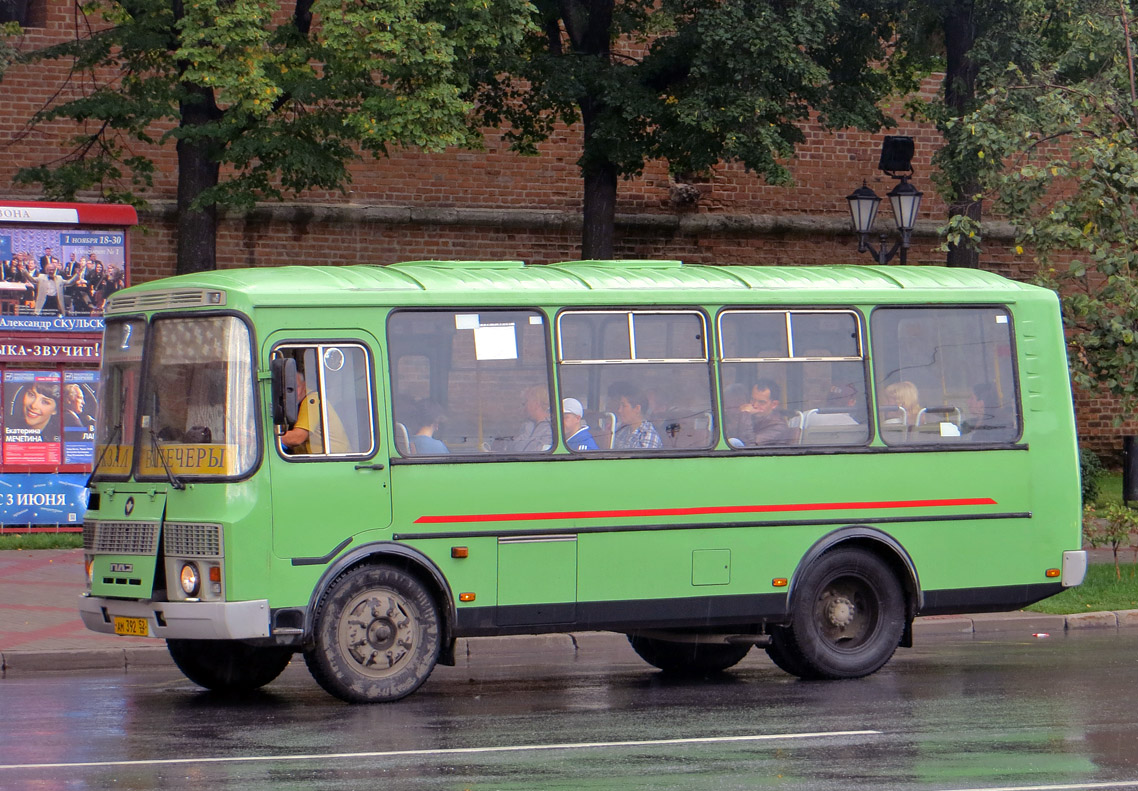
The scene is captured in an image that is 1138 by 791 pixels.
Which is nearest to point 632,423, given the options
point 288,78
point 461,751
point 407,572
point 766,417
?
point 766,417

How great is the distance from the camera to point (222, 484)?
9984 mm

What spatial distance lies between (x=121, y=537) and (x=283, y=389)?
140cm

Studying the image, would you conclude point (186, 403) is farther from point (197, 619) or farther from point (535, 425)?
point (535, 425)

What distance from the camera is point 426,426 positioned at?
34.8 ft

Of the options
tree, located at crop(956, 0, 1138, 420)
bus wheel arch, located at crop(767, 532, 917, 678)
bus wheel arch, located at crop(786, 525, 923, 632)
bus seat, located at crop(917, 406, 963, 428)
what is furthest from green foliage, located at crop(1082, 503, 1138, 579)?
bus wheel arch, located at crop(767, 532, 917, 678)

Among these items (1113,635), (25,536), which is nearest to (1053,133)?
(1113,635)

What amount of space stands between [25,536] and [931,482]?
11112 millimetres

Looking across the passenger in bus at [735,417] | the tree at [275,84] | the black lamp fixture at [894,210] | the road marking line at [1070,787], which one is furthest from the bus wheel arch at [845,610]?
the tree at [275,84]

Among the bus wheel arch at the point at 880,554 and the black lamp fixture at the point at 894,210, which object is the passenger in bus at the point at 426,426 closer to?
the bus wheel arch at the point at 880,554

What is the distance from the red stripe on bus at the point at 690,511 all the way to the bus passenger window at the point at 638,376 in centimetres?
41

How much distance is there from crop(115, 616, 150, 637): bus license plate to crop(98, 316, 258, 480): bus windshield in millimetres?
849

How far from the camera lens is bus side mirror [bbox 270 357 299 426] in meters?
10.1

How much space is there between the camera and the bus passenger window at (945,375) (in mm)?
11992

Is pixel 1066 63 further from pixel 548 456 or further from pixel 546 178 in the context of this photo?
pixel 548 456
